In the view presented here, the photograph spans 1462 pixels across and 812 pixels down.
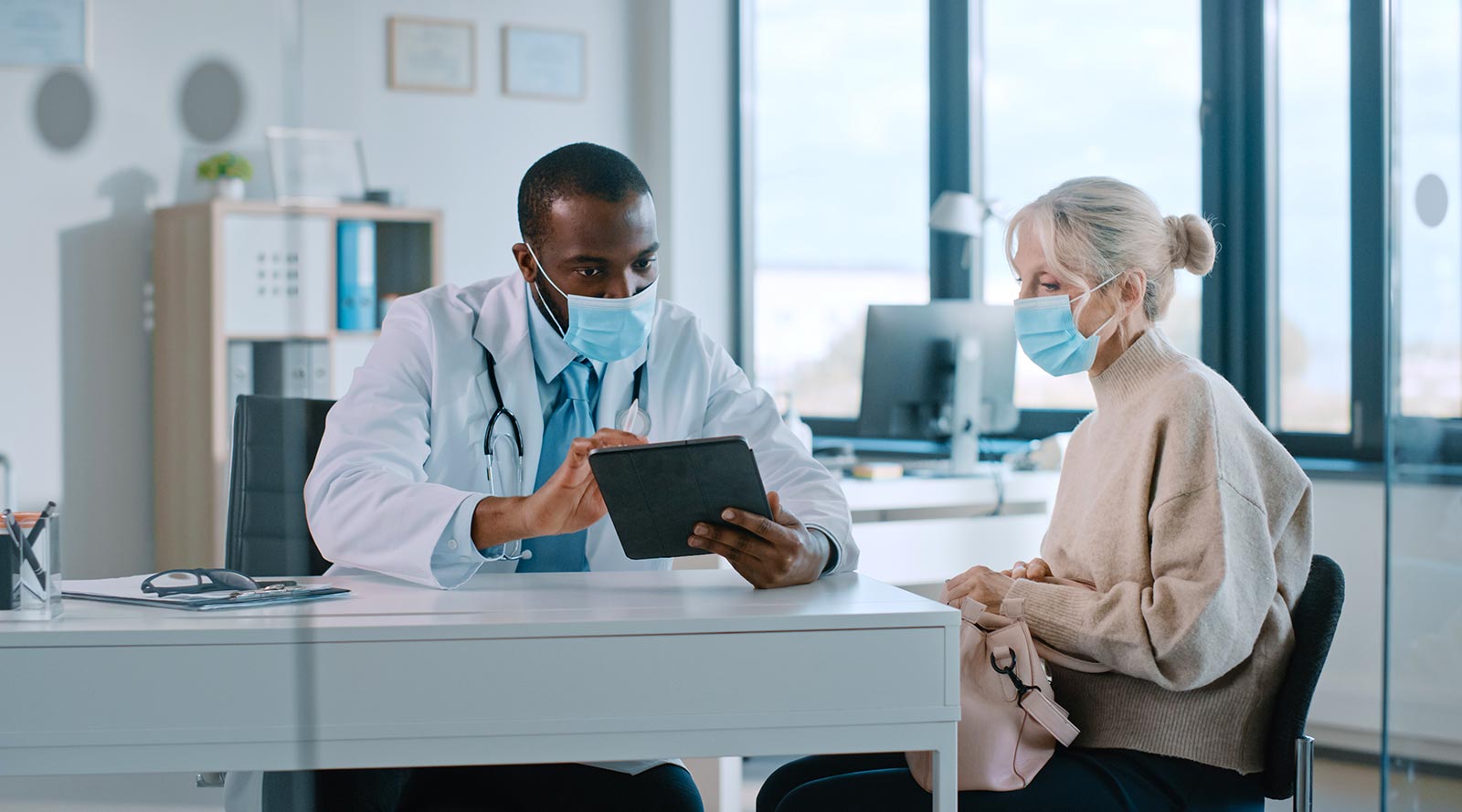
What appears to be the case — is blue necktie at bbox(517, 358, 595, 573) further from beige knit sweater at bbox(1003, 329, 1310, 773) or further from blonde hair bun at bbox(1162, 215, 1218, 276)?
blonde hair bun at bbox(1162, 215, 1218, 276)

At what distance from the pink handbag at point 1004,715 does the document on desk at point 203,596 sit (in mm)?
598

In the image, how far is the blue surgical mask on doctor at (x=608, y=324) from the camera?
158 cm

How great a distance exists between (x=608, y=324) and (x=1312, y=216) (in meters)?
2.26

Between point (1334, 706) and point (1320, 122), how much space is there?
54.5 inches

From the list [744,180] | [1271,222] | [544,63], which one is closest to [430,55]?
[544,63]

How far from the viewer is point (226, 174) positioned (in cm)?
311

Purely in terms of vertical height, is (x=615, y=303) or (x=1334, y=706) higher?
(x=615, y=303)

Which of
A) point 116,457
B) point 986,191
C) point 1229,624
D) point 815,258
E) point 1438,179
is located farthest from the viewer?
point 815,258

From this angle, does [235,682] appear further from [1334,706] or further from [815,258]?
[815,258]

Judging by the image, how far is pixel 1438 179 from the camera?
165cm

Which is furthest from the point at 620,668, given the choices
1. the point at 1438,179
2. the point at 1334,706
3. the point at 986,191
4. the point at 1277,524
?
the point at 986,191

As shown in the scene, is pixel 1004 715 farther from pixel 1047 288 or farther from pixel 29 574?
pixel 29 574

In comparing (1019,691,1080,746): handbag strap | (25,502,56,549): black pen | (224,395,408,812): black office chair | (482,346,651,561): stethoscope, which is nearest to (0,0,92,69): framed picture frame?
(224,395,408,812): black office chair

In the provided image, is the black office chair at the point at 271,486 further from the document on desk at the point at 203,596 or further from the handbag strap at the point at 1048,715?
the handbag strap at the point at 1048,715
